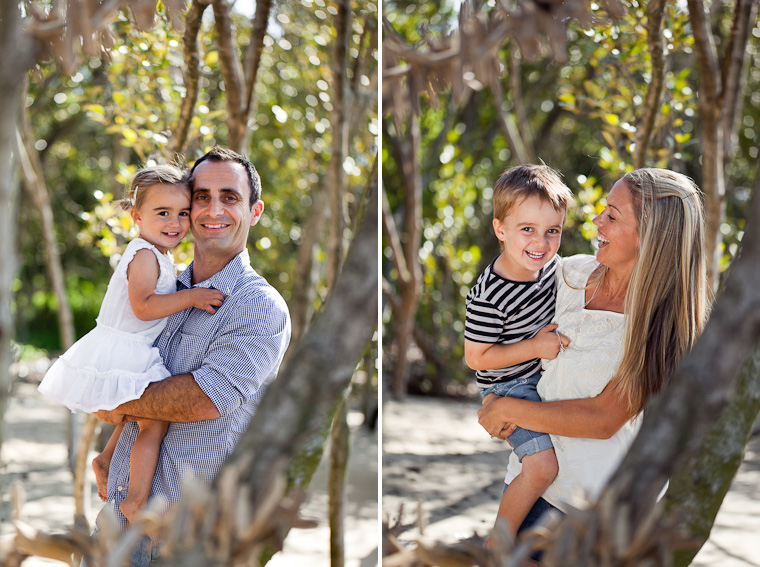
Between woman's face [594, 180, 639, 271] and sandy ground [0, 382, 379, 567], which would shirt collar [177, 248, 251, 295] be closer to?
→ woman's face [594, 180, 639, 271]

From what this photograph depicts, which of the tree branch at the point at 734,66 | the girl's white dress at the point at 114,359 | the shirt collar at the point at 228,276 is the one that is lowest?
the girl's white dress at the point at 114,359

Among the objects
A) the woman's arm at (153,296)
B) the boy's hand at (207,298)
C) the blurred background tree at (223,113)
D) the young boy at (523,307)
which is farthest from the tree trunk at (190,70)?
the young boy at (523,307)

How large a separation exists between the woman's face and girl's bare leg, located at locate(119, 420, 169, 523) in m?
1.26

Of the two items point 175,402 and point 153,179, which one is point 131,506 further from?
point 153,179

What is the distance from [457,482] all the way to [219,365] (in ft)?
11.3

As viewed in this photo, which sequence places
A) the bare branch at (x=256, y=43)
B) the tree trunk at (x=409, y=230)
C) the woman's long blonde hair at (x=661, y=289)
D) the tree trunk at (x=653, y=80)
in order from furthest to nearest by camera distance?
1. the tree trunk at (x=409, y=230)
2. the tree trunk at (x=653, y=80)
3. the bare branch at (x=256, y=43)
4. the woman's long blonde hair at (x=661, y=289)

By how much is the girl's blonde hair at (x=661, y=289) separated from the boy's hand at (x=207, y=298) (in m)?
1.04

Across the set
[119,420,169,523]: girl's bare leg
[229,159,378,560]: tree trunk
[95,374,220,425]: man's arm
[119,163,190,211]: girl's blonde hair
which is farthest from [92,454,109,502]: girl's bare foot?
[229,159,378,560]: tree trunk

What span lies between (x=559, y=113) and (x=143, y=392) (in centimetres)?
684

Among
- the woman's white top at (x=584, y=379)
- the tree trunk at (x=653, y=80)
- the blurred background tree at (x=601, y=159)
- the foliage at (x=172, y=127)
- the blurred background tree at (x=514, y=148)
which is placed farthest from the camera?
the blurred background tree at (x=514, y=148)

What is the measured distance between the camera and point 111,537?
1171 millimetres

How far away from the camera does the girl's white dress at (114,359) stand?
1.98 meters

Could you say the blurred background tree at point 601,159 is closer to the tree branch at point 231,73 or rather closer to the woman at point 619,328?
the woman at point 619,328

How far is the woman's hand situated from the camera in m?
1.97
